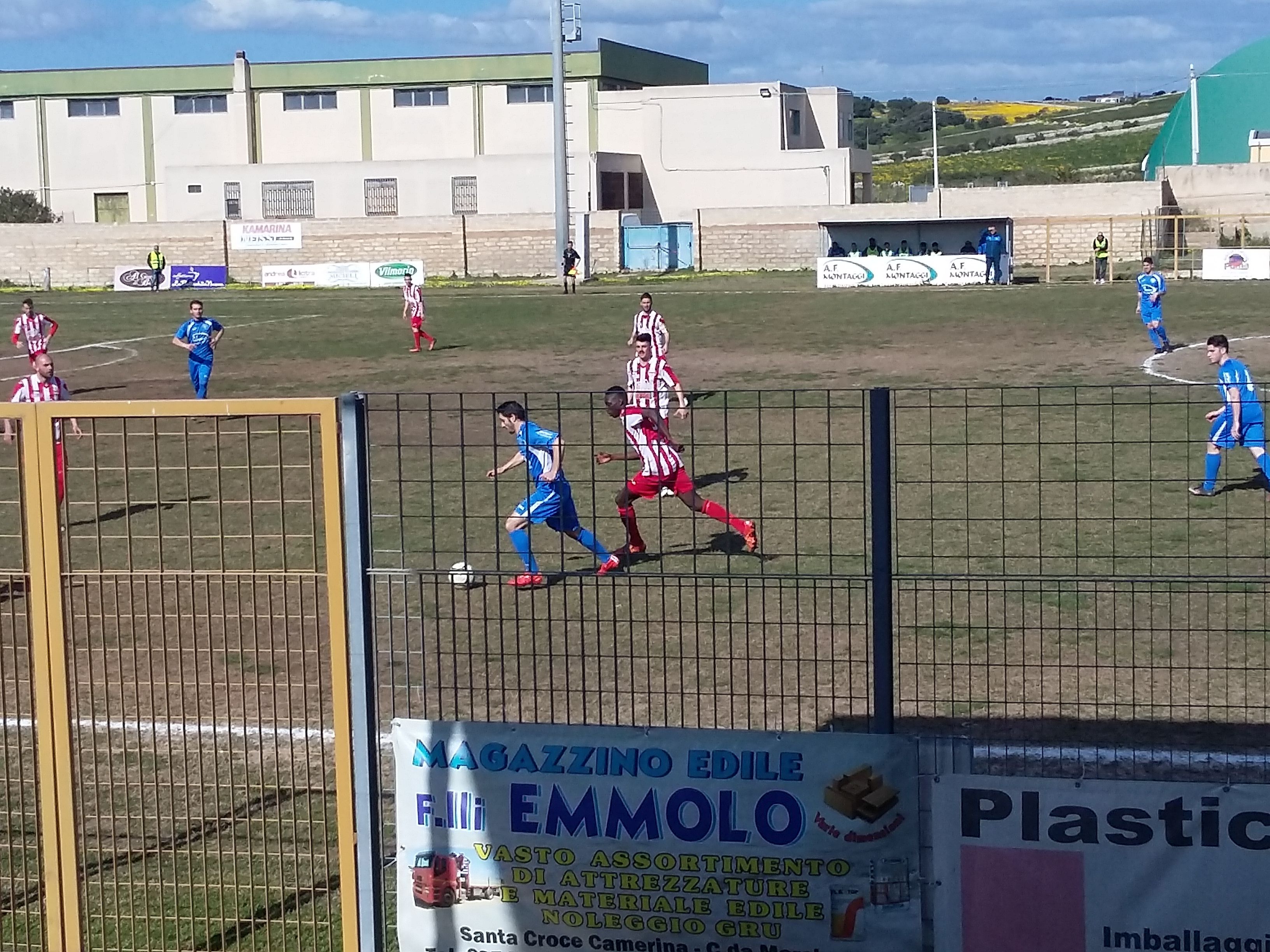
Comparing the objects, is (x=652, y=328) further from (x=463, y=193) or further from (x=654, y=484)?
(x=463, y=193)

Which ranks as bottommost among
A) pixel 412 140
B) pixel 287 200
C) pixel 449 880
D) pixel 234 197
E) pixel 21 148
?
pixel 449 880

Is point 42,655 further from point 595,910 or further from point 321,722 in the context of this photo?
point 595,910

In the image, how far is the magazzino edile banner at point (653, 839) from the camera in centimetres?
571

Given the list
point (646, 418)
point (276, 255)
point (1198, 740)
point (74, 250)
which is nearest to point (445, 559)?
point (646, 418)

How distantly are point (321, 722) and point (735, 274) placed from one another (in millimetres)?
53891

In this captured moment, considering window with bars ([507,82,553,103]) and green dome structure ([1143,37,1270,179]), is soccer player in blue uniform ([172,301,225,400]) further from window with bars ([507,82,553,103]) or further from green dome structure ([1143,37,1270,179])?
green dome structure ([1143,37,1270,179])

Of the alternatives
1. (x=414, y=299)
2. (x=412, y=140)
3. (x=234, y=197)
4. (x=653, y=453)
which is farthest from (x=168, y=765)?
(x=412, y=140)

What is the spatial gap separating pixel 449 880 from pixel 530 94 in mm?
71757

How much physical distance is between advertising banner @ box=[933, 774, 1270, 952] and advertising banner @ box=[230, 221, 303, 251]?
59056mm

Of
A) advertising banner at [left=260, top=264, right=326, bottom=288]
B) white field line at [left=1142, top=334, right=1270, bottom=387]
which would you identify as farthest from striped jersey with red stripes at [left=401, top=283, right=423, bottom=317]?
advertising banner at [left=260, top=264, right=326, bottom=288]

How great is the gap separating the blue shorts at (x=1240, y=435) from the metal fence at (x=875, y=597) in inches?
11.7

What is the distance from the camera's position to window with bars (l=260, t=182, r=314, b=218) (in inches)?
2749

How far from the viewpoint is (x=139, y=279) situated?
60.5 meters

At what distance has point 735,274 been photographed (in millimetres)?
58812
